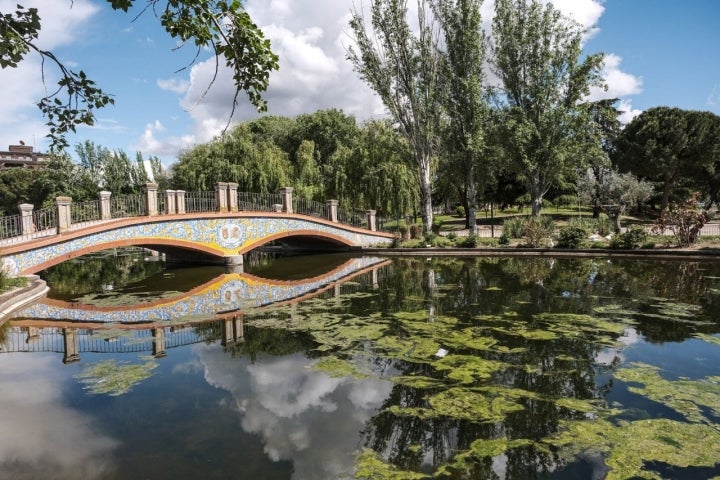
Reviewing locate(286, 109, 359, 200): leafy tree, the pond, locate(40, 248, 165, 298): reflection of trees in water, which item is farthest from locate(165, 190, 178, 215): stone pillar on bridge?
locate(286, 109, 359, 200): leafy tree

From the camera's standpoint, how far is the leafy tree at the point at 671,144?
37719mm

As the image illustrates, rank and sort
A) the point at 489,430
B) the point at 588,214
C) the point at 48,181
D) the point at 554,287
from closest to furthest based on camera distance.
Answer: the point at 489,430, the point at 554,287, the point at 48,181, the point at 588,214

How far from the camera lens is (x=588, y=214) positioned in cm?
4462

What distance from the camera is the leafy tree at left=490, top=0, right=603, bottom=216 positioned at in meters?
25.2

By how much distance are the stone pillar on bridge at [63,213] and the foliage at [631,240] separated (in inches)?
873

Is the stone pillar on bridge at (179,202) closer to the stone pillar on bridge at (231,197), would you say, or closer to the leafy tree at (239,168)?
the stone pillar on bridge at (231,197)

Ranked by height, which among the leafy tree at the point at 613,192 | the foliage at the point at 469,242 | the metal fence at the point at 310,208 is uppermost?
the leafy tree at the point at 613,192

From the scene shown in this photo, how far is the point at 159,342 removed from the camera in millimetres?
8578

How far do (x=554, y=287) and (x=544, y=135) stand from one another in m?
15.3

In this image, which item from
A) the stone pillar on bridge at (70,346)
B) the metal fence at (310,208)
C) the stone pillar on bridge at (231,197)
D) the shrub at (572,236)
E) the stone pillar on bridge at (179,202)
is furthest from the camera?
the metal fence at (310,208)

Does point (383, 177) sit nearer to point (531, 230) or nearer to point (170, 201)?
point (531, 230)

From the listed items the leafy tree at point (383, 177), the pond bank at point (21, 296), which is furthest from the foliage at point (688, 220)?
the pond bank at point (21, 296)

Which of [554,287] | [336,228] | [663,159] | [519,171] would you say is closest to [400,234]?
[336,228]

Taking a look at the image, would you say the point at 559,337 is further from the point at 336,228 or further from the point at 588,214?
the point at 588,214
